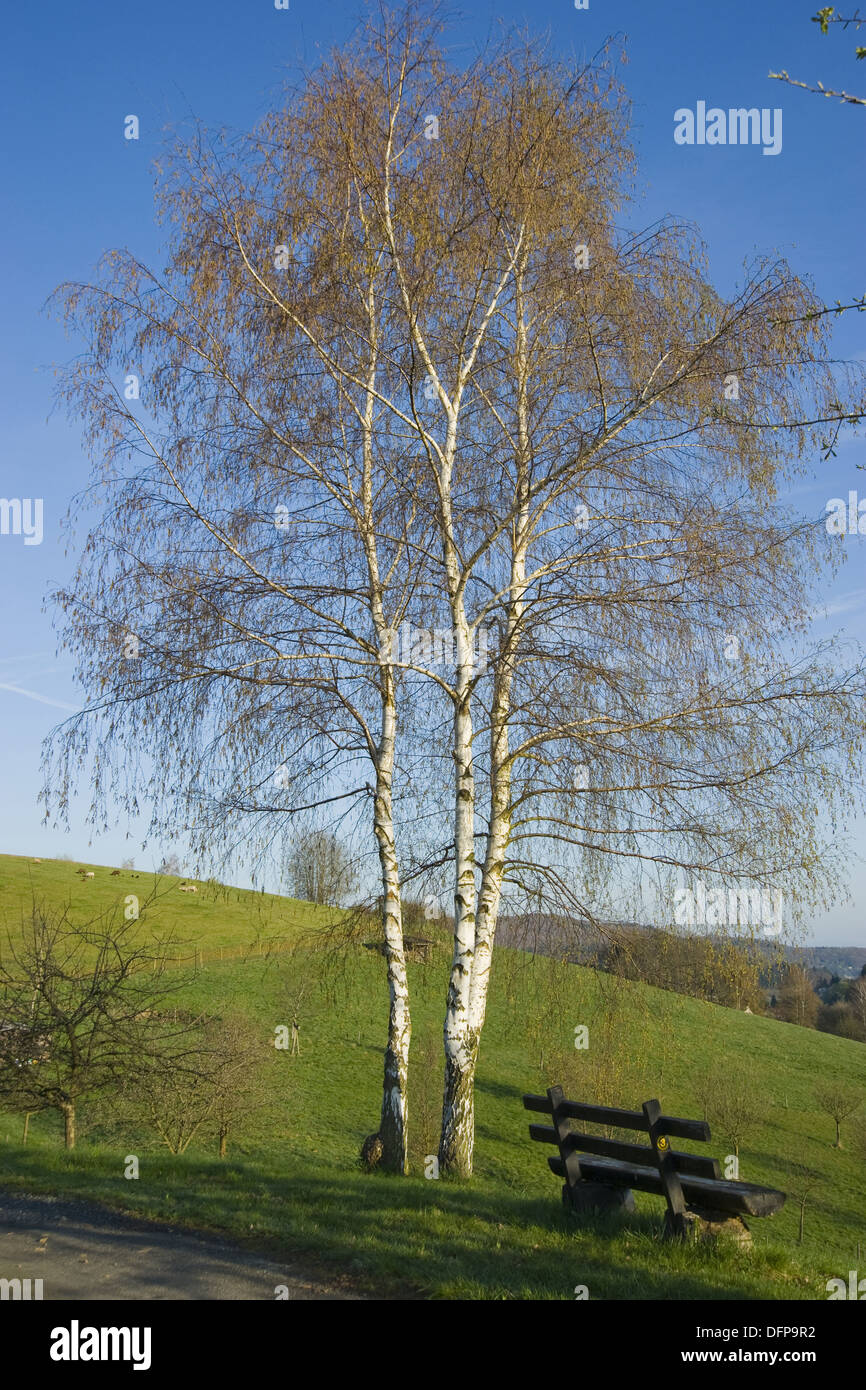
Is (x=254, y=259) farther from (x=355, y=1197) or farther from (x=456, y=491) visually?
(x=355, y=1197)

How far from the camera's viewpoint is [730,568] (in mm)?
10281

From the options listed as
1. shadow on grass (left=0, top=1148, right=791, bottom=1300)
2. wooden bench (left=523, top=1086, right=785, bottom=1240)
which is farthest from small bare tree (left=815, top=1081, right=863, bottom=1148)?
wooden bench (left=523, top=1086, right=785, bottom=1240)

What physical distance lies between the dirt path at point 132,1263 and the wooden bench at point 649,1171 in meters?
2.45

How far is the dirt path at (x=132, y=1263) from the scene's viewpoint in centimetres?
616

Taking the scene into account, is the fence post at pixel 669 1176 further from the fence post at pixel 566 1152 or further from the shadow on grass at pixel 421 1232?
the fence post at pixel 566 1152

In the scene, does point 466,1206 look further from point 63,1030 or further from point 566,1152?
point 63,1030

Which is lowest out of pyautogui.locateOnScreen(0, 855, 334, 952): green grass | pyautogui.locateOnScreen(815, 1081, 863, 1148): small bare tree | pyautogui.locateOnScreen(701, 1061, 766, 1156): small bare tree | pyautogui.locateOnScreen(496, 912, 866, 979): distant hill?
pyautogui.locateOnScreen(815, 1081, 863, 1148): small bare tree

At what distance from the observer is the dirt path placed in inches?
243

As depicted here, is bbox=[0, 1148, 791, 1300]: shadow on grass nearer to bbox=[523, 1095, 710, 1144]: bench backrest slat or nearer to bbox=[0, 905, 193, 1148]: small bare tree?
bbox=[523, 1095, 710, 1144]: bench backrest slat

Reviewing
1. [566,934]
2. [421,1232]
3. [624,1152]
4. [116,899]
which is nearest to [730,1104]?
[566,934]

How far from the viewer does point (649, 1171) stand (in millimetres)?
7777

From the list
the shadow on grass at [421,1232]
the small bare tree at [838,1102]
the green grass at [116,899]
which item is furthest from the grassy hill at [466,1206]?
the green grass at [116,899]

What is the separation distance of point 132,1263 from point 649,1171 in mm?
3934

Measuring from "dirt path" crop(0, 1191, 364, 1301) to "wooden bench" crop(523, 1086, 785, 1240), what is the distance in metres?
2.45
